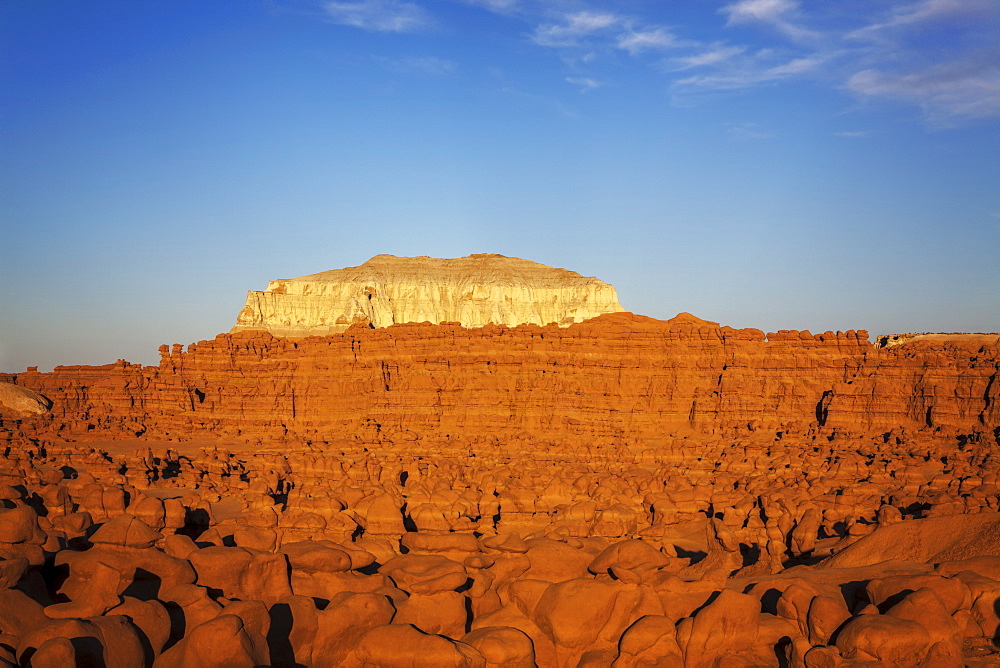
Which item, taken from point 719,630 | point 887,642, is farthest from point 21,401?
point 887,642

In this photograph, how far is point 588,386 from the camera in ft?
137

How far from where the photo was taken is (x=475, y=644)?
9922mm

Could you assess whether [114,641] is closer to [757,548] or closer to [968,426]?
[757,548]

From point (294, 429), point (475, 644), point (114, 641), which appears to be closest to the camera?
point (114, 641)

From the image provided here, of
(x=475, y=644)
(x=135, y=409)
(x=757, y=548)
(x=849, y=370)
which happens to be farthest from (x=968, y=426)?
(x=135, y=409)

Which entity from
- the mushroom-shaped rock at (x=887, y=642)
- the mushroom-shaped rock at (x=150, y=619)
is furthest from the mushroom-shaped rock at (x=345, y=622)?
the mushroom-shaped rock at (x=887, y=642)

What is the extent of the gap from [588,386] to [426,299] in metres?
42.5

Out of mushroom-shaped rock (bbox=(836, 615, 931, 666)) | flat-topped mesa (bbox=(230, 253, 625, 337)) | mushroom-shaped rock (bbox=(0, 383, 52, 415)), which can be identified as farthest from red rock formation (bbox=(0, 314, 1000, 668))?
flat-topped mesa (bbox=(230, 253, 625, 337))

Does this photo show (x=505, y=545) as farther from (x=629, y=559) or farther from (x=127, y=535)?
(x=127, y=535)

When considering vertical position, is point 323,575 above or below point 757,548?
above

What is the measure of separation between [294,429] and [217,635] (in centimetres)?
3892

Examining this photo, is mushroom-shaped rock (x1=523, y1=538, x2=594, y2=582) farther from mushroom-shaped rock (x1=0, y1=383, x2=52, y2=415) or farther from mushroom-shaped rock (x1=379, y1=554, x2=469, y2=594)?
mushroom-shaped rock (x1=0, y1=383, x2=52, y2=415)

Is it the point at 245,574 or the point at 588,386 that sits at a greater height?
the point at 588,386

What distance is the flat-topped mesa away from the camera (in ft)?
256
